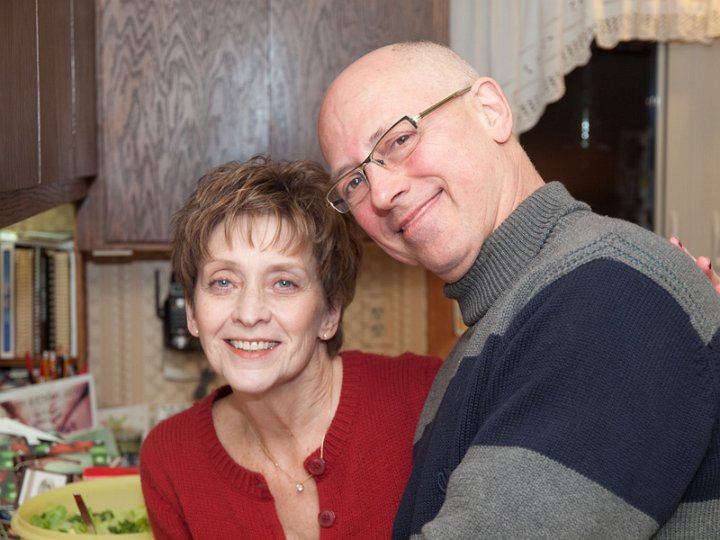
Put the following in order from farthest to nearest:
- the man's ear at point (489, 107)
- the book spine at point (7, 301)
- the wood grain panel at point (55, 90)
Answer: the book spine at point (7, 301) → the wood grain panel at point (55, 90) → the man's ear at point (489, 107)

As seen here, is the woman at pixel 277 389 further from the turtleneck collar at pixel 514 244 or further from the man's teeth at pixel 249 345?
the turtleneck collar at pixel 514 244

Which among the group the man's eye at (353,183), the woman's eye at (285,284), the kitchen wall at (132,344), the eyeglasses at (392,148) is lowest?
the kitchen wall at (132,344)

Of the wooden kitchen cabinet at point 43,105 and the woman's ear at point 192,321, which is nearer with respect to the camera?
the wooden kitchen cabinet at point 43,105

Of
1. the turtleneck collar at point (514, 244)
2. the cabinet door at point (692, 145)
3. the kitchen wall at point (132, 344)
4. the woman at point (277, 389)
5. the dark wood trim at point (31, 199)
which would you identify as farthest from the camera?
the cabinet door at point (692, 145)

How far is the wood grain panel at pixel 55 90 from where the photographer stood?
1.59 m

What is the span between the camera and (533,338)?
906 mm

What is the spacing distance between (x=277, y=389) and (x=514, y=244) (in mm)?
596

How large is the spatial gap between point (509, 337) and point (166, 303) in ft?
7.21

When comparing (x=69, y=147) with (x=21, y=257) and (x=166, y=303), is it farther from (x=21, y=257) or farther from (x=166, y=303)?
(x=166, y=303)

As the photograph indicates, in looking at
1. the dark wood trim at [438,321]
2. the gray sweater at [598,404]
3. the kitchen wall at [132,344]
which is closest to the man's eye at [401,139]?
the gray sweater at [598,404]

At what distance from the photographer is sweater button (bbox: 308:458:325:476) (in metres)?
1.55

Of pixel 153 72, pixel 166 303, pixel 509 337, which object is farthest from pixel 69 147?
pixel 509 337

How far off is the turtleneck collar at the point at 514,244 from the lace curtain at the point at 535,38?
195cm

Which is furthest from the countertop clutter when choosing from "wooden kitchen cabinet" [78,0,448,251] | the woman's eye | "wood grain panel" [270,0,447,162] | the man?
the man
